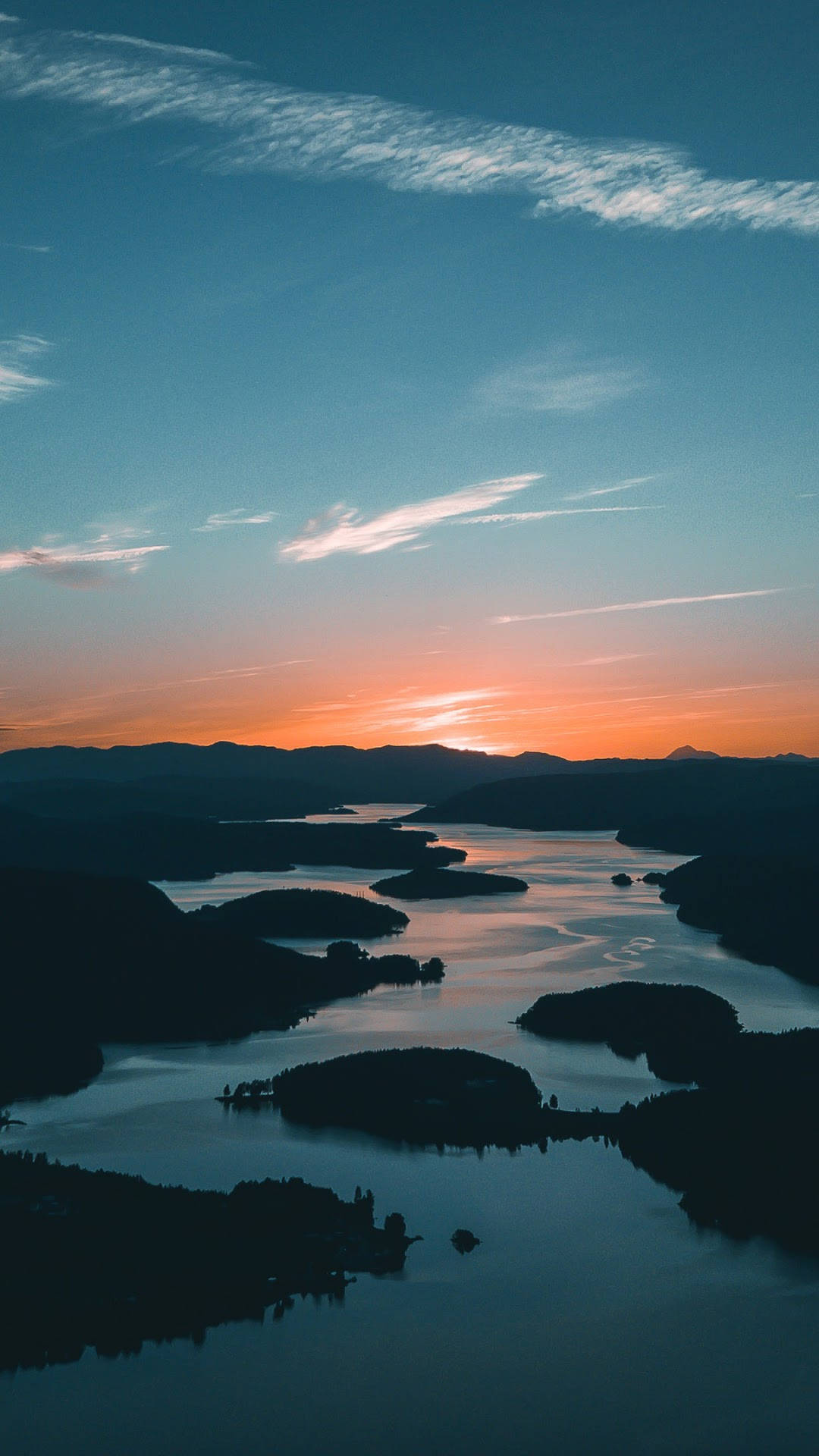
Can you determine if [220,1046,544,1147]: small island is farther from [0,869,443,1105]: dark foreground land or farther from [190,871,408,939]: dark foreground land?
[190,871,408,939]: dark foreground land

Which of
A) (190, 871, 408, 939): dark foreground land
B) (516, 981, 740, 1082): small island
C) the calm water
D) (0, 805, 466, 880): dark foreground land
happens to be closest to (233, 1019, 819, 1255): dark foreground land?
(516, 981, 740, 1082): small island

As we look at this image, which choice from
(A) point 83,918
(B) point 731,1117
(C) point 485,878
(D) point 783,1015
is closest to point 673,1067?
(B) point 731,1117

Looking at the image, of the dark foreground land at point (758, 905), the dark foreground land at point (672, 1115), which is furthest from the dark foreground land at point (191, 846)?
the dark foreground land at point (672, 1115)

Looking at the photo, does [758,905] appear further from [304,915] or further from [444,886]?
[304,915]

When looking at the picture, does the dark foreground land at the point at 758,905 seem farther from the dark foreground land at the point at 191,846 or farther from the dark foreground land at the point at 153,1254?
the dark foreground land at the point at 153,1254

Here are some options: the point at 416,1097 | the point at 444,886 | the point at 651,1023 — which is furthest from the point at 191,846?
the point at 416,1097

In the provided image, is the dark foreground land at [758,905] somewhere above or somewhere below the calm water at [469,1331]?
above
